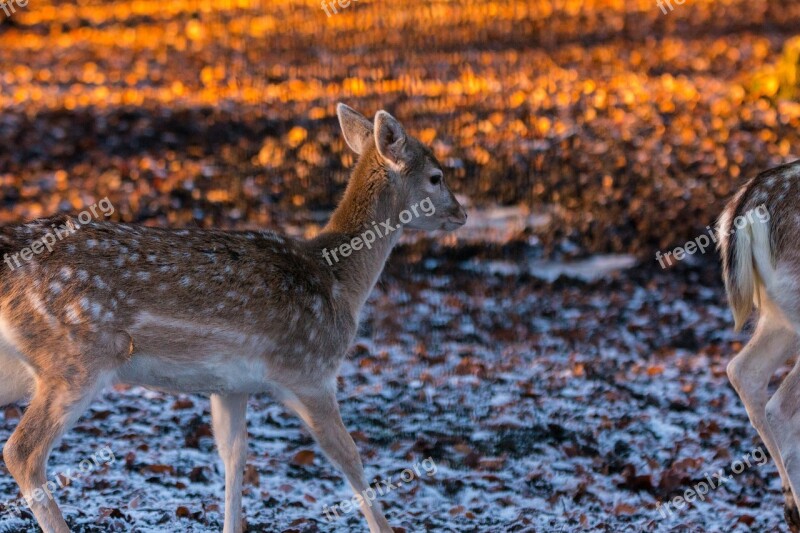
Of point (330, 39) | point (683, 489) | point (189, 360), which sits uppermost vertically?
point (330, 39)

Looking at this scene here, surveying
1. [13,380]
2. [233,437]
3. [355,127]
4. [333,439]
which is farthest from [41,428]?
[355,127]

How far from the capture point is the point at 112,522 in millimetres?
5629

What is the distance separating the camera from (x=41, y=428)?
15.3 feet

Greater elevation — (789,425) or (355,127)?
(355,127)

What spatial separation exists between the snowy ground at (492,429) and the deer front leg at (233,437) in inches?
16.0

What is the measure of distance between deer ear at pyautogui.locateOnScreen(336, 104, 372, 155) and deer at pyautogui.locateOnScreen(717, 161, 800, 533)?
1.96 metres

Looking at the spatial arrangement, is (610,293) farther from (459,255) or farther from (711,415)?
(711,415)

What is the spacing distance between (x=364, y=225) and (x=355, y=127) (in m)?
0.69

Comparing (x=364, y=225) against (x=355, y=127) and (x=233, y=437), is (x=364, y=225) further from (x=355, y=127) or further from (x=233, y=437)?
(x=233, y=437)

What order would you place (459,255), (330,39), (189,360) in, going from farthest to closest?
(330,39) < (459,255) < (189,360)

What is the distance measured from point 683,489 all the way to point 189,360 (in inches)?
123

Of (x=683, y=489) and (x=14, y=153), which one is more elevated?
(x=14, y=153)

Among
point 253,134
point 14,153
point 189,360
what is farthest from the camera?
point 253,134

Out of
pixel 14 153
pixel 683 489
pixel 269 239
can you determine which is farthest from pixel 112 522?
pixel 14 153
